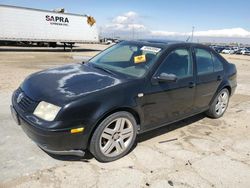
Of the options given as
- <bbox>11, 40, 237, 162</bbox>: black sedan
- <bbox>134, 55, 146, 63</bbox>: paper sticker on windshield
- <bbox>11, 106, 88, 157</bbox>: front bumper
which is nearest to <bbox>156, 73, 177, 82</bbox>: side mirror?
<bbox>11, 40, 237, 162</bbox>: black sedan

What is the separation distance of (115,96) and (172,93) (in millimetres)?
1128

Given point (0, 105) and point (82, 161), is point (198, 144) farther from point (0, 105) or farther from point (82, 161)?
point (0, 105)

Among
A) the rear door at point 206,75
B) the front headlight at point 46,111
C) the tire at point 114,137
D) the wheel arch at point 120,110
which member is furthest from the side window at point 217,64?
the front headlight at point 46,111

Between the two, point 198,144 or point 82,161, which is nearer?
point 82,161

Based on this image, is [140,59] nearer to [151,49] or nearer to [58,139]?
[151,49]

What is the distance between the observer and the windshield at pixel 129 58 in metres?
3.72

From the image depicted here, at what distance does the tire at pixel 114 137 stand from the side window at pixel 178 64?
0.90m

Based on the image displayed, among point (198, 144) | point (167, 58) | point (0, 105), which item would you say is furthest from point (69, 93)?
point (0, 105)

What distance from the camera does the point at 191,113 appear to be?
4.48 m

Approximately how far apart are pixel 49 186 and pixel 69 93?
42.0 inches

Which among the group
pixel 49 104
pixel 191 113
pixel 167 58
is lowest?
pixel 191 113

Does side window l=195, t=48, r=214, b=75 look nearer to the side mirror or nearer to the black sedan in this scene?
the black sedan

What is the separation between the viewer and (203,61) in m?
4.57

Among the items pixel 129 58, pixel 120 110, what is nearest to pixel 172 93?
pixel 129 58
